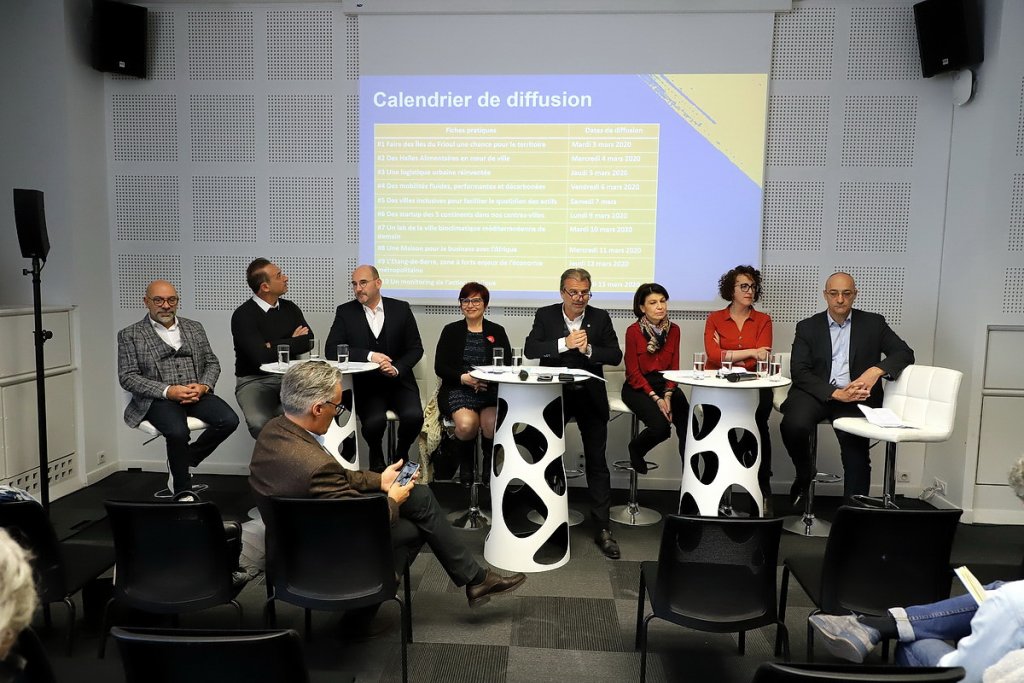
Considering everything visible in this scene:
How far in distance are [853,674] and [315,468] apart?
1744mm

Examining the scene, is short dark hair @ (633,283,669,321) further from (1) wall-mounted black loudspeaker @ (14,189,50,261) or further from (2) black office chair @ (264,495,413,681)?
(1) wall-mounted black loudspeaker @ (14,189,50,261)

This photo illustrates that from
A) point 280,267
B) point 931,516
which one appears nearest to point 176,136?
point 280,267

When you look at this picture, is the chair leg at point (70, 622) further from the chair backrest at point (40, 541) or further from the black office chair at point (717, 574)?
the black office chair at point (717, 574)

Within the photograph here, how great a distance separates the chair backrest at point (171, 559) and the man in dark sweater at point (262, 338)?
2.07m

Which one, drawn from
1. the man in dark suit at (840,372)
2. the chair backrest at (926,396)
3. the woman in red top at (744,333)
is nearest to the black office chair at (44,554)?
the woman in red top at (744,333)

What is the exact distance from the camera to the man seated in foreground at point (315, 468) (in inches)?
97.0

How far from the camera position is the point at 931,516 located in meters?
2.20

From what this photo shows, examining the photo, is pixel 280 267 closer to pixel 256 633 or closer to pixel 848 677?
pixel 256 633

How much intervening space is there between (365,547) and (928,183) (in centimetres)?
470

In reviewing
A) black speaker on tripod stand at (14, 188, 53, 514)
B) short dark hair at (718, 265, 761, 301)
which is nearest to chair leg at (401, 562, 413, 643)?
black speaker on tripod stand at (14, 188, 53, 514)

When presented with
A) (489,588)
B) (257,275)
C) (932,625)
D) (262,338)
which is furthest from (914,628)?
(257,275)

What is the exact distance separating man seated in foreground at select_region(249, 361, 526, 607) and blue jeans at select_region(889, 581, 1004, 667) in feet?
5.64

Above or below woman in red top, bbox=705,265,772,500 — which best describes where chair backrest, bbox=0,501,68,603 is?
below

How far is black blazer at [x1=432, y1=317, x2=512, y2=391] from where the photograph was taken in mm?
4520
